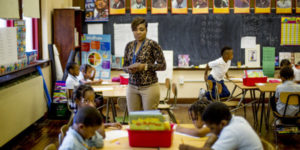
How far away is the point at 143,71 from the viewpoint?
412 centimetres

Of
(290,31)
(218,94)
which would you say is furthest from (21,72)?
(290,31)

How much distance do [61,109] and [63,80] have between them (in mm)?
535

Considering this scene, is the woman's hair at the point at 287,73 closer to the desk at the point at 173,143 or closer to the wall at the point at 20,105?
the desk at the point at 173,143

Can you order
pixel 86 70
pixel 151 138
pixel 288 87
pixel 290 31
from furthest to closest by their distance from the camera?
1. pixel 290 31
2. pixel 86 70
3. pixel 288 87
4. pixel 151 138

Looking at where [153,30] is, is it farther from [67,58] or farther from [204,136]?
[204,136]

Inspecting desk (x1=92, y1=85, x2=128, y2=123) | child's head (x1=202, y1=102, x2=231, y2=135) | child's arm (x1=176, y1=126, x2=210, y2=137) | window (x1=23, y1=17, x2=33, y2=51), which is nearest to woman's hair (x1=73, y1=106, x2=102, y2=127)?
child's head (x1=202, y1=102, x2=231, y2=135)

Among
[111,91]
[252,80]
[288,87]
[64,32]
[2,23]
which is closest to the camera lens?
[288,87]

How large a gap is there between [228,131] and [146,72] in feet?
5.85

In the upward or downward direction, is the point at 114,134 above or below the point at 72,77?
below

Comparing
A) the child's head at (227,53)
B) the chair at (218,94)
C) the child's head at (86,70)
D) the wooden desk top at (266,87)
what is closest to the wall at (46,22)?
the child's head at (86,70)

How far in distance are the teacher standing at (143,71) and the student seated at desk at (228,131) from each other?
1615mm

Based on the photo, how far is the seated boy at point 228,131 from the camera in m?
2.46

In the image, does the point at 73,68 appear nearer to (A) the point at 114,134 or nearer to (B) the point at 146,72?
(B) the point at 146,72

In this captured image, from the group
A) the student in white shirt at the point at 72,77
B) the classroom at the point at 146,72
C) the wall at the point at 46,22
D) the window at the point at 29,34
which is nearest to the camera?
the classroom at the point at 146,72
